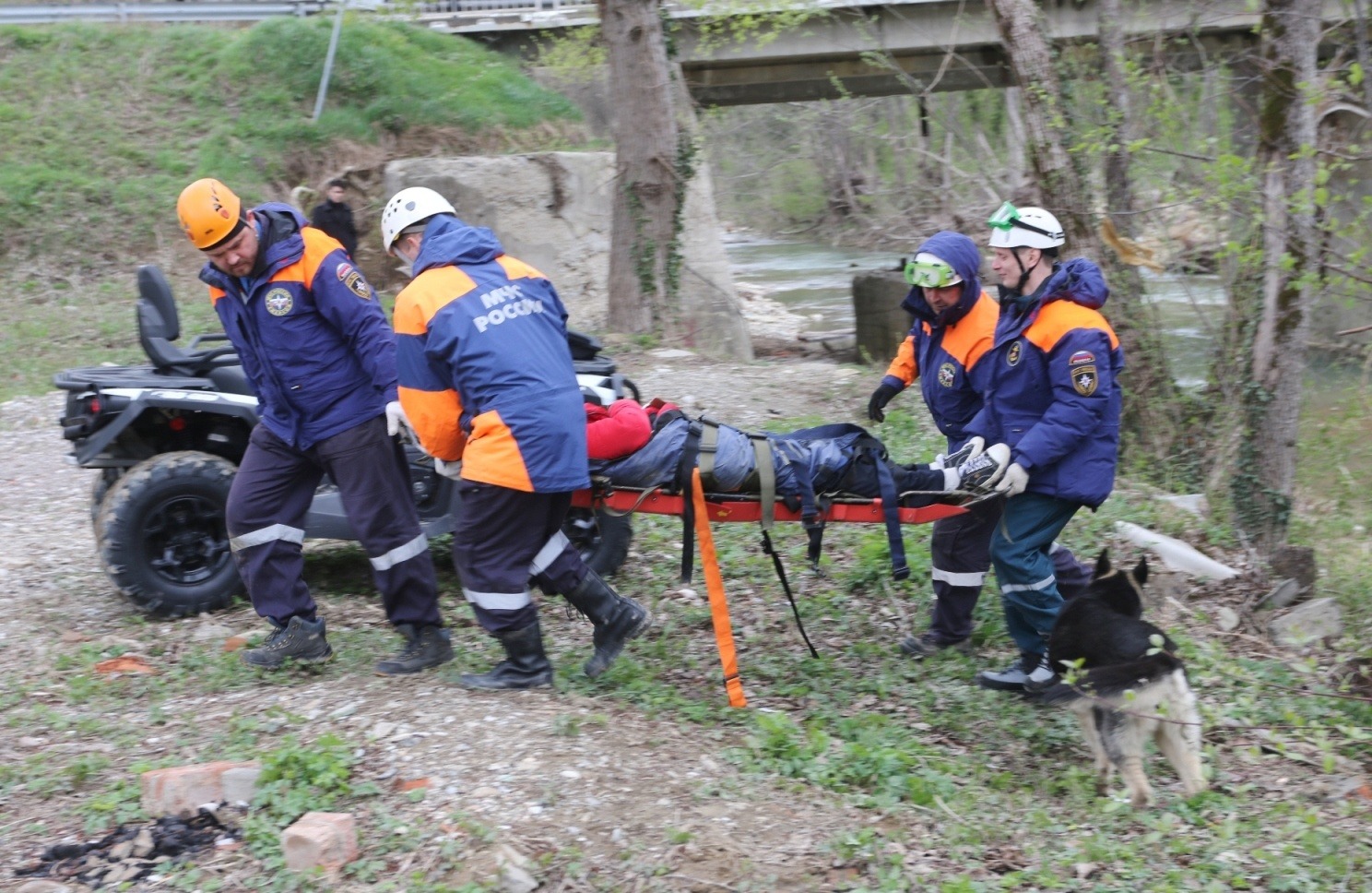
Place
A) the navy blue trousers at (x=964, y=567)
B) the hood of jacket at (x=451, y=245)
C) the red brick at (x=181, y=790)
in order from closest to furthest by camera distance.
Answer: the red brick at (x=181, y=790), the hood of jacket at (x=451, y=245), the navy blue trousers at (x=964, y=567)

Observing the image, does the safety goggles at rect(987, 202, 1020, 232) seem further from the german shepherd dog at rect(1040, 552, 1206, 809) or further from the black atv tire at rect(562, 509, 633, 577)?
the black atv tire at rect(562, 509, 633, 577)

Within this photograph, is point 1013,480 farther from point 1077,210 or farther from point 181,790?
point 1077,210

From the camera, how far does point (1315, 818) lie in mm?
4109

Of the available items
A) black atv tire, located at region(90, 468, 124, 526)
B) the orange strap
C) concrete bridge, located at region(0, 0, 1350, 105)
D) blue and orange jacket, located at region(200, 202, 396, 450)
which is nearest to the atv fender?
black atv tire, located at region(90, 468, 124, 526)

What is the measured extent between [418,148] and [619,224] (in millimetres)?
5500

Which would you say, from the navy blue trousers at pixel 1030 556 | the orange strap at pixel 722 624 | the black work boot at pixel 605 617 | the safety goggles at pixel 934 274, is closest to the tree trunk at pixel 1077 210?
the safety goggles at pixel 934 274

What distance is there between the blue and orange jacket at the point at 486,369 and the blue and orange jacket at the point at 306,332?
1.47 ft

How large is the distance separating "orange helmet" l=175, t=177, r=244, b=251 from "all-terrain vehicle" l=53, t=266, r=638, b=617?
1.18 meters

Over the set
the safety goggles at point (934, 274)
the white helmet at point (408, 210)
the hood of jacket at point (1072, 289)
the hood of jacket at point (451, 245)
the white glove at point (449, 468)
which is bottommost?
the white glove at point (449, 468)

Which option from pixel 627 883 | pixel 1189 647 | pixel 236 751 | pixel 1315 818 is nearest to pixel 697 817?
pixel 627 883

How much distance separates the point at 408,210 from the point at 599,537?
235 cm

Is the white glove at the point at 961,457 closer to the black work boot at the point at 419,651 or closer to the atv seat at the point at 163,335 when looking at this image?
the black work boot at the point at 419,651

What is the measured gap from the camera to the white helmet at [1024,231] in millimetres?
4895

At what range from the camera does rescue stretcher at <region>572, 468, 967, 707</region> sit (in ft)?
15.4
